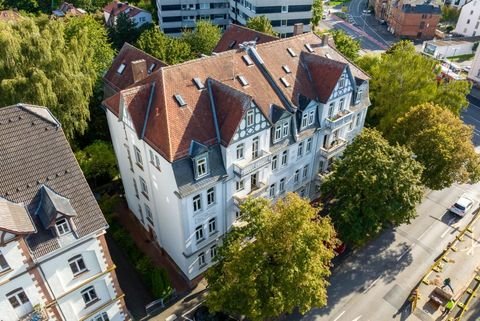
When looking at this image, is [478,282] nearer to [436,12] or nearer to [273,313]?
[273,313]

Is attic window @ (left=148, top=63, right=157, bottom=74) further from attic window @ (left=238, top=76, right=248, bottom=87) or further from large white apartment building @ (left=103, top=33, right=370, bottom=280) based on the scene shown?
attic window @ (left=238, top=76, right=248, bottom=87)

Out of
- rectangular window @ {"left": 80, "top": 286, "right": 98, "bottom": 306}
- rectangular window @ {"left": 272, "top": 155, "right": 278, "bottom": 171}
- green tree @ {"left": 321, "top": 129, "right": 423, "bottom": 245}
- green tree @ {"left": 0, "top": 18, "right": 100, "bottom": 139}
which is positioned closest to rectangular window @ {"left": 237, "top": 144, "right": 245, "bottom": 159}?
rectangular window @ {"left": 272, "top": 155, "right": 278, "bottom": 171}

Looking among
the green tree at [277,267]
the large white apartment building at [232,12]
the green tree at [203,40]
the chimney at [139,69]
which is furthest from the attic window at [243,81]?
the large white apartment building at [232,12]

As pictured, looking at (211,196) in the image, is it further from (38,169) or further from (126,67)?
(126,67)

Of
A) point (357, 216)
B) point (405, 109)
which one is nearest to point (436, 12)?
point (405, 109)

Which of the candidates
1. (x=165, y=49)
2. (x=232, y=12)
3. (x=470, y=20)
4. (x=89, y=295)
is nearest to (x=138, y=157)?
(x=89, y=295)

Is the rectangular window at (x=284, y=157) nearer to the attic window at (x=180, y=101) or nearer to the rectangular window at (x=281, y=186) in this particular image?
the rectangular window at (x=281, y=186)
